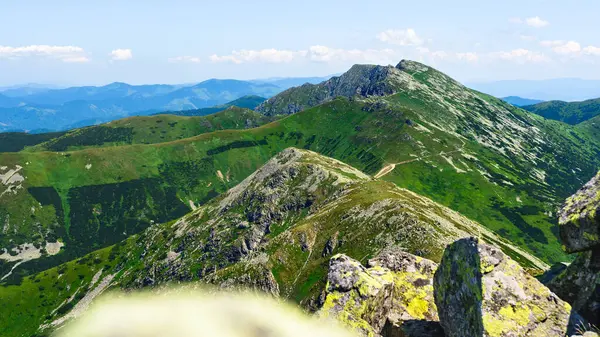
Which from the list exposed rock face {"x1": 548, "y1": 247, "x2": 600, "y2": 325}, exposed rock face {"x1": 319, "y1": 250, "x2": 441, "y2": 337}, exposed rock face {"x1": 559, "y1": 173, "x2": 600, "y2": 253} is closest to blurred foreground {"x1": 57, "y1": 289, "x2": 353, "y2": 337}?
exposed rock face {"x1": 319, "y1": 250, "x2": 441, "y2": 337}

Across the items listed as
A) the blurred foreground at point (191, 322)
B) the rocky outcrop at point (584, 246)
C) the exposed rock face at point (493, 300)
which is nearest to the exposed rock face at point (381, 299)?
the blurred foreground at point (191, 322)

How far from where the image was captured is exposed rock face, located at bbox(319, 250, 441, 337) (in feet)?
91.1

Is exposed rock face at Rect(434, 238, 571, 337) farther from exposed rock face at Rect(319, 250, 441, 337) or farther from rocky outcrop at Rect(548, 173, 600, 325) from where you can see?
exposed rock face at Rect(319, 250, 441, 337)

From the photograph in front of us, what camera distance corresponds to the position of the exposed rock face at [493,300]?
19.8 m

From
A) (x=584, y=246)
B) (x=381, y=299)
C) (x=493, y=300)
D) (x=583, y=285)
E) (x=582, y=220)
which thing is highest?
(x=582, y=220)

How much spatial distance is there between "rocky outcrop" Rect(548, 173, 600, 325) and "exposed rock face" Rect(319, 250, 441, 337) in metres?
9.50

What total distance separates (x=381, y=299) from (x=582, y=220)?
52.8 feet

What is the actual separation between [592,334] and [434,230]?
377ft

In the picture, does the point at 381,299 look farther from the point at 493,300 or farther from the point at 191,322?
the point at 191,322

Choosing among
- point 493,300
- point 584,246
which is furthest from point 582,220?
point 493,300

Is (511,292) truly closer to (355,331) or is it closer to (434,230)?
(355,331)

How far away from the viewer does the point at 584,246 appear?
1973 centimetres

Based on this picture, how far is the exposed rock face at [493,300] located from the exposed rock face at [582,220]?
332 cm

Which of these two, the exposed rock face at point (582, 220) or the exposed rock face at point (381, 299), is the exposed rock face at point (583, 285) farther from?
the exposed rock face at point (381, 299)
